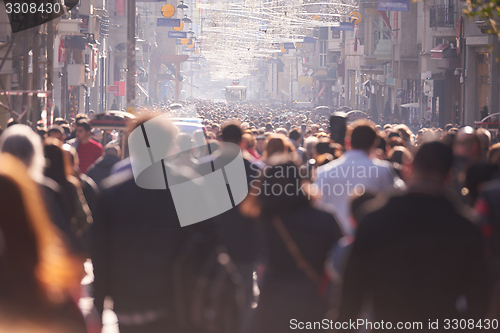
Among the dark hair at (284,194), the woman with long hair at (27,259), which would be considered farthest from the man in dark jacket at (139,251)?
A: the woman with long hair at (27,259)

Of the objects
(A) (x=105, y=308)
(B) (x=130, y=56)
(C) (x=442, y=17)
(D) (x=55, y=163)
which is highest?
(C) (x=442, y=17)

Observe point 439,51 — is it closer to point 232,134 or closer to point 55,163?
point 232,134

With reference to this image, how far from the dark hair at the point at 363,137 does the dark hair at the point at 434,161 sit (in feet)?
7.81

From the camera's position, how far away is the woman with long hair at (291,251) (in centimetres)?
509

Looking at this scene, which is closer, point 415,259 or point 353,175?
point 415,259

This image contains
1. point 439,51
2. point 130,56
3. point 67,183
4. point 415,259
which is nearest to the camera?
point 415,259

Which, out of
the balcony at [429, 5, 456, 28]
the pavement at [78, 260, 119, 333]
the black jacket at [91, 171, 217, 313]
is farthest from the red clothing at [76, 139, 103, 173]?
the balcony at [429, 5, 456, 28]

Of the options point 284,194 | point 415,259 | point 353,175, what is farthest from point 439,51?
point 415,259

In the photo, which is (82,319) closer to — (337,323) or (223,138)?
(337,323)

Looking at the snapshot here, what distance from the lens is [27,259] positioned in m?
3.22

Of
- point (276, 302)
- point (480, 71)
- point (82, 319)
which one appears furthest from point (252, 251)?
point (480, 71)

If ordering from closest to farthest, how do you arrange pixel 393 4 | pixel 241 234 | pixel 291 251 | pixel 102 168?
pixel 291 251 < pixel 241 234 < pixel 102 168 < pixel 393 4

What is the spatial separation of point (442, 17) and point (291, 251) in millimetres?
36127

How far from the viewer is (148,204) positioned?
15.7 ft
